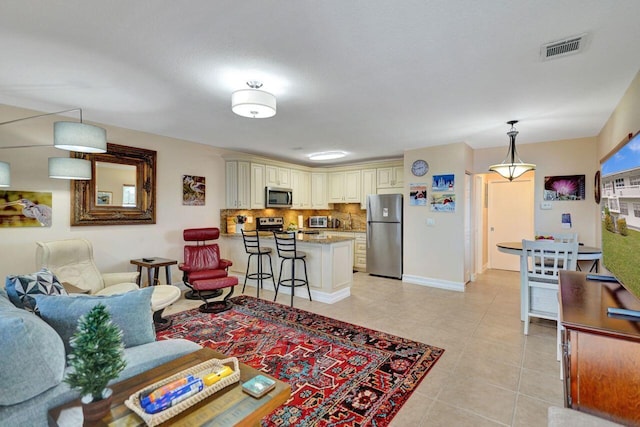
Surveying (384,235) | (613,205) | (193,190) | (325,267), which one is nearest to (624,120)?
(613,205)

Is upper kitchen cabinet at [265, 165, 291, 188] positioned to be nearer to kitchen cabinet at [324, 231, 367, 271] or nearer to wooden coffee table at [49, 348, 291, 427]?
kitchen cabinet at [324, 231, 367, 271]

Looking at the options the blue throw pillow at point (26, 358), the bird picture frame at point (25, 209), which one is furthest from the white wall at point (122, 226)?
the blue throw pillow at point (26, 358)

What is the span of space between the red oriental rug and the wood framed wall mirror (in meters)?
1.72

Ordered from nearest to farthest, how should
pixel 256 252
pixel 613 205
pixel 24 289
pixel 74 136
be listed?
pixel 24 289 < pixel 613 205 < pixel 74 136 < pixel 256 252

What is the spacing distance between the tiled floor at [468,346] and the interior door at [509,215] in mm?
1671

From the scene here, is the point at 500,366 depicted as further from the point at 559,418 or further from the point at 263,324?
the point at 263,324

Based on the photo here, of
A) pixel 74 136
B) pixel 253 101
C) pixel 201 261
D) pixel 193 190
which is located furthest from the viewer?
pixel 193 190

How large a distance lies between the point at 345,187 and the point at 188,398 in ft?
19.7

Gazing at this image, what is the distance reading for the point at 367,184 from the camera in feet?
21.7

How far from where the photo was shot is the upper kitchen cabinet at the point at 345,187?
267 inches

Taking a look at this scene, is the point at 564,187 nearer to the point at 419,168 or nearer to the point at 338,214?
the point at 419,168

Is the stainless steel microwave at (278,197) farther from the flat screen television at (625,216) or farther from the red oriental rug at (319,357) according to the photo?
the flat screen television at (625,216)

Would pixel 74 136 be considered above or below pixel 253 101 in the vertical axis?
below

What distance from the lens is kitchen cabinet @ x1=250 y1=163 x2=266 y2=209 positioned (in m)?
5.73
